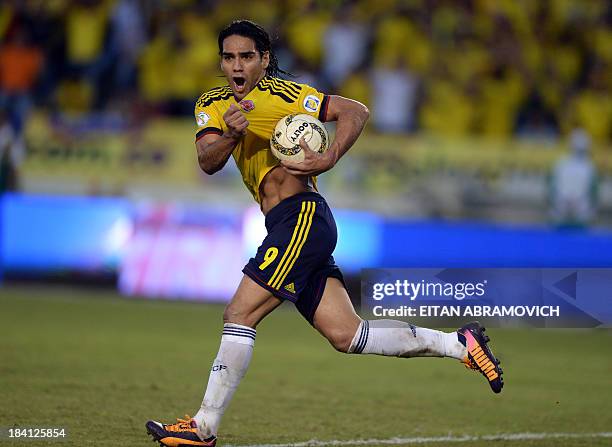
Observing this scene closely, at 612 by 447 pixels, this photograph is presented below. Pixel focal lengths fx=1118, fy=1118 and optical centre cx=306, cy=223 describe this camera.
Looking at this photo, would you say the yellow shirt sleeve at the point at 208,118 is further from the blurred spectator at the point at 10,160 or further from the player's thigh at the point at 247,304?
the blurred spectator at the point at 10,160

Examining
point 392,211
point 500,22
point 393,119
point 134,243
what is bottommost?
point 134,243

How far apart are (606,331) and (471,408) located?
5.40 meters

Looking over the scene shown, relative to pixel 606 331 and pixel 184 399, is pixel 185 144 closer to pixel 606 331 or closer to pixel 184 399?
pixel 606 331

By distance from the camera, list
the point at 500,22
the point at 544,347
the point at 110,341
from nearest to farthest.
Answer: the point at 110,341, the point at 544,347, the point at 500,22

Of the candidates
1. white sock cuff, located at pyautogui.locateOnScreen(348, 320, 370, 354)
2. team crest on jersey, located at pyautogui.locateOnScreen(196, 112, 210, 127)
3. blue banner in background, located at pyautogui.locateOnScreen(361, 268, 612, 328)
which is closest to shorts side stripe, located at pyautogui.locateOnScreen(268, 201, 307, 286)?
white sock cuff, located at pyautogui.locateOnScreen(348, 320, 370, 354)

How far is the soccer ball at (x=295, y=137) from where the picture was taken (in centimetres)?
577

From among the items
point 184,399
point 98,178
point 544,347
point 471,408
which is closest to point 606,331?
point 544,347

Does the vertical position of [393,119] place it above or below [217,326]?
above

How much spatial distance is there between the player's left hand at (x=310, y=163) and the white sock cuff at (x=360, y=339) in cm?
89

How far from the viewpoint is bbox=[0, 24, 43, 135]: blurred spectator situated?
17.4 m

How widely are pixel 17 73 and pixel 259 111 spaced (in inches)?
490

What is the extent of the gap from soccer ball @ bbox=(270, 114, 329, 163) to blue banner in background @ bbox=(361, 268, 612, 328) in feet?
3.84

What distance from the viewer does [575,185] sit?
16141 mm

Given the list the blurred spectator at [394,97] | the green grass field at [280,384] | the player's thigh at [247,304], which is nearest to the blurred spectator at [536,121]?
the blurred spectator at [394,97]
